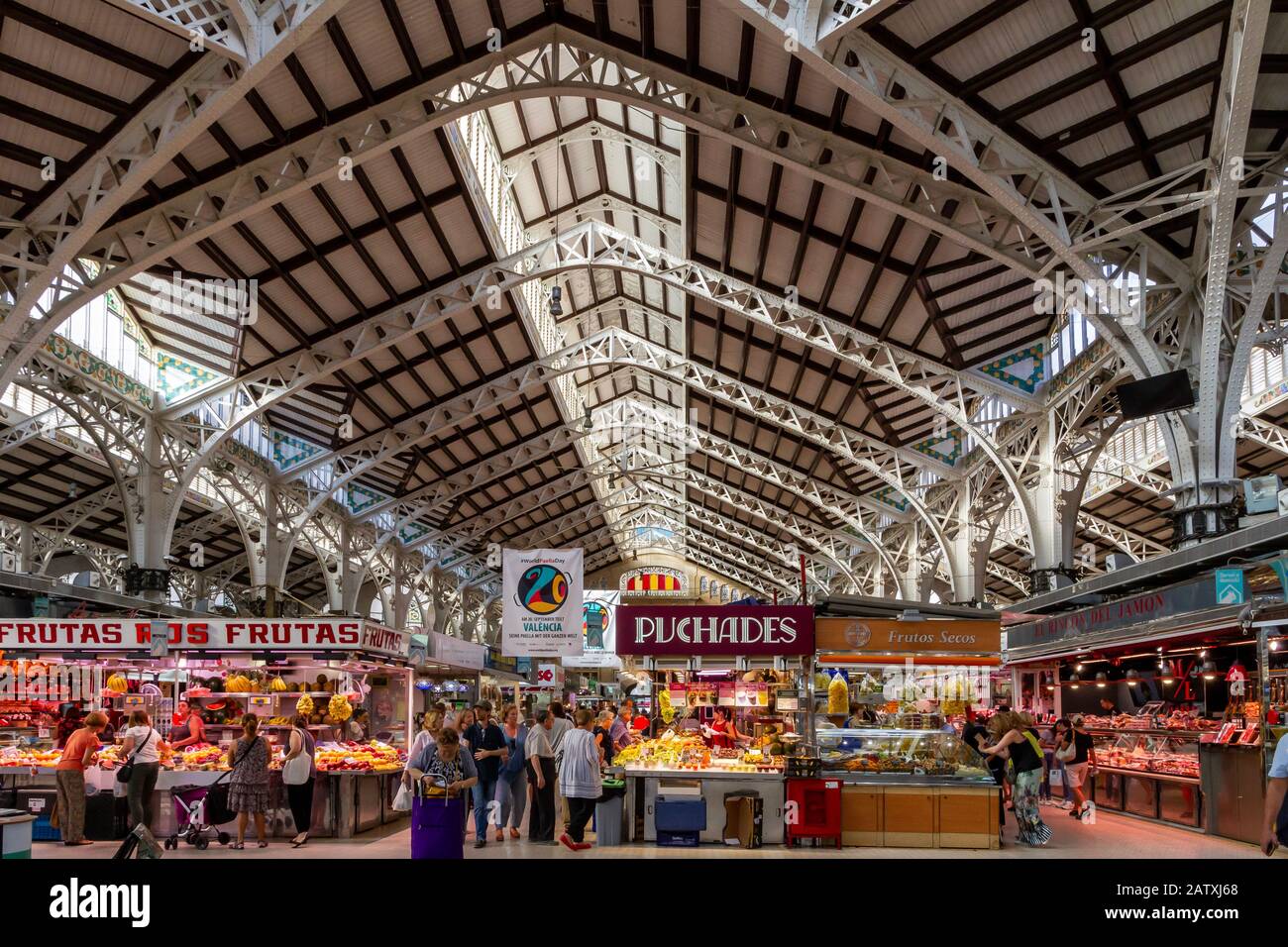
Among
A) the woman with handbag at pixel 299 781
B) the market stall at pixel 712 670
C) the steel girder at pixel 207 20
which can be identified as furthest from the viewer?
the woman with handbag at pixel 299 781

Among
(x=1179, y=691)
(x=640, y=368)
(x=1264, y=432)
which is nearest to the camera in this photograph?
(x=1179, y=691)

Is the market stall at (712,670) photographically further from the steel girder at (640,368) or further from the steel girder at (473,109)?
the steel girder at (640,368)

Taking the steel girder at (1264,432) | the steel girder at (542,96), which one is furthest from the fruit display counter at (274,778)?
the steel girder at (1264,432)

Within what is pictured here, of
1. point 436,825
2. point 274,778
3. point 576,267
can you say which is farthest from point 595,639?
point 436,825

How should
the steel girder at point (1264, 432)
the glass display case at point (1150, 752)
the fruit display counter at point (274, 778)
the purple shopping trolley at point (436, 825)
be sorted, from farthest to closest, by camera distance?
the steel girder at point (1264, 432) → the glass display case at point (1150, 752) → the fruit display counter at point (274, 778) → the purple shopping trolley at point (436, 825)

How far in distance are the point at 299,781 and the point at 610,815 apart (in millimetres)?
3539

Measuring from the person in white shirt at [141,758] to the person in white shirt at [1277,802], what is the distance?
10.6m

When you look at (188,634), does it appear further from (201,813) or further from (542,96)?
(542,96)

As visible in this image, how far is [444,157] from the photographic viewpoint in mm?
18375

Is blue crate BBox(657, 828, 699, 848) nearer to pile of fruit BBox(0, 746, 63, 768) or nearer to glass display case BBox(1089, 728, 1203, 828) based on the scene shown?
glass display case BBox(1089, 728, 1203, 828)

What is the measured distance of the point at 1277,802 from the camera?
6.39m

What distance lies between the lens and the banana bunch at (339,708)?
15914 mm
